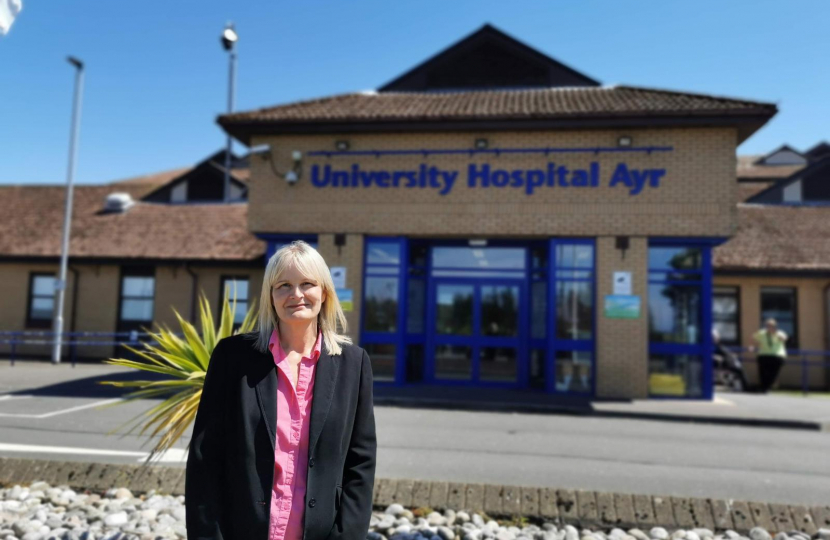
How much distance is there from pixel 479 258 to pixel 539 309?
1.74 meters

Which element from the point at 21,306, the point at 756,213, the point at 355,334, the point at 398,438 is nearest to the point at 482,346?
the point at 355,334

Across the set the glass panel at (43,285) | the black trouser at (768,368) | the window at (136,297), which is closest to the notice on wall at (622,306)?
the black trouser at (768,368)

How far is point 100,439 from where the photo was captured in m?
6.74

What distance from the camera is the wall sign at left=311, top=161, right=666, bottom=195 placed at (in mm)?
12516

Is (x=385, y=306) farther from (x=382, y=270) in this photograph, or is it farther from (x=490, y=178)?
(x=490, y=178)

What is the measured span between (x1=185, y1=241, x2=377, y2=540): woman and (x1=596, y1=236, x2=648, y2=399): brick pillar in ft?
35.0

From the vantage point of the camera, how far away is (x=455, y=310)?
13.8 m

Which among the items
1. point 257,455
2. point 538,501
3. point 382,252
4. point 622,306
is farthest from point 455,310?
point 257,455

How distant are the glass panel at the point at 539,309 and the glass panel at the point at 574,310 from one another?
0.50 metres

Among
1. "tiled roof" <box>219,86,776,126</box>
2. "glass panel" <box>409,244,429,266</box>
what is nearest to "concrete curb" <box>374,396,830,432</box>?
"glass panel" <box>409,244,429,266</box>

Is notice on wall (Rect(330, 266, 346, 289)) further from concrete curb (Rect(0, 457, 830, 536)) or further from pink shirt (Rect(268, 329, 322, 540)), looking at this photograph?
pink shirt (Rect(268, 329, 322, 540))

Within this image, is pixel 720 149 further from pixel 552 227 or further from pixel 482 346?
pixel 482 346

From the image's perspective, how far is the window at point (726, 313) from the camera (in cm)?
1717

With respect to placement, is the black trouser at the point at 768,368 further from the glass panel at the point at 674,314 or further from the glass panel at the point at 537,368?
Answer: the glass panel at the point at 537,368
